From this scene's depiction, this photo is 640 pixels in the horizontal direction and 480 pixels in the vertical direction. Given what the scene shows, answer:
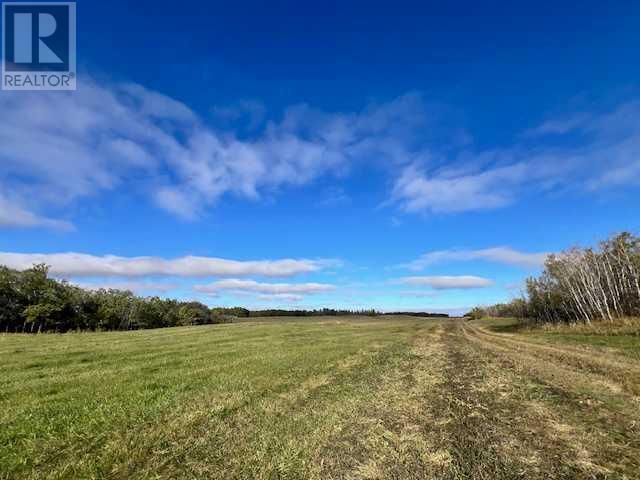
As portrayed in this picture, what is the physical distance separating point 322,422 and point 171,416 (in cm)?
387

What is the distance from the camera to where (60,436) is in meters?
7.00

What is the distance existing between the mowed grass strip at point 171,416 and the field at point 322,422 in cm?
4

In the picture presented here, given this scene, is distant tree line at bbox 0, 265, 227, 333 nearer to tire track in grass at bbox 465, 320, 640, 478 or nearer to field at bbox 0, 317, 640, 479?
field at bbox 0, 317, 640, 479

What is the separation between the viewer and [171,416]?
27.5 feet

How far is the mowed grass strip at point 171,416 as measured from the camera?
5.89 m

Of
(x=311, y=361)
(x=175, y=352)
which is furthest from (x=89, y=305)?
(x=311, y=361)

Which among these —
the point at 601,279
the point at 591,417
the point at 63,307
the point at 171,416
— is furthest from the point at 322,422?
the point at 63,307

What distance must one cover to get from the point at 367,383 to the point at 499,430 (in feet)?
17.4

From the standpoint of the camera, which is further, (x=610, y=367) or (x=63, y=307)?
(x=63, y=307)

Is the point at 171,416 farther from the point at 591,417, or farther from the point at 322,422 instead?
the point at 591,417

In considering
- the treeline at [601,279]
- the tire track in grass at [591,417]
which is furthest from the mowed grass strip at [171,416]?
the treeline at [601,279]

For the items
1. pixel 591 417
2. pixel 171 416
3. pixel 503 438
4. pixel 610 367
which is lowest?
pixel 610 367

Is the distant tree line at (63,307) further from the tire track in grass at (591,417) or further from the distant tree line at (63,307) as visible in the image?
the tire track in grass at (591,417)

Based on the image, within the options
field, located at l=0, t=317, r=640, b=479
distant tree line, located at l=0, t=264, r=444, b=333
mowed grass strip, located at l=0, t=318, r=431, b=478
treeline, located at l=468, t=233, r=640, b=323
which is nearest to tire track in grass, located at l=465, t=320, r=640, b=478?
field, located at l=0, t=317, r=640, b=479
